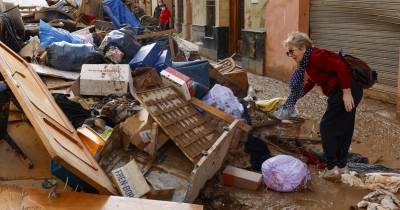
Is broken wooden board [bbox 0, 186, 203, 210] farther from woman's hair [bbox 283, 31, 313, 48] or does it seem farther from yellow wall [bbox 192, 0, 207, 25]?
yellow wall [bbox 192, 0, 207, 25]

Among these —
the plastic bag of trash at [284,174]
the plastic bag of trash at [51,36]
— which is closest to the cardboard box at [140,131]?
the plastic bag of trash at [284,174]

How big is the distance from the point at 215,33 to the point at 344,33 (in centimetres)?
567

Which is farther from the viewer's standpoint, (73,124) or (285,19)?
(285,19)

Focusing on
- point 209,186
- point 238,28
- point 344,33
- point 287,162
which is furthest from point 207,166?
point 238,28

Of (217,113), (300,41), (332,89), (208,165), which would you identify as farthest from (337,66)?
(217,113)

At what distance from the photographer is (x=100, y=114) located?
16.0ft

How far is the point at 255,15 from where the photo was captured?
1101 cm

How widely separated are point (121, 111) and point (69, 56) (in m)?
1.71

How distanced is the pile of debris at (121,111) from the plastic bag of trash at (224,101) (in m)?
0.01

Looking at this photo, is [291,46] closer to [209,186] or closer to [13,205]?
[209,186]

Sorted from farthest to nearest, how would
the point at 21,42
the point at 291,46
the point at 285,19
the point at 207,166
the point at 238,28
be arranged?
the point at 238,28 < the point at 285,19 < the point at 21,42 < the point at 291,46 < the point at 207,166

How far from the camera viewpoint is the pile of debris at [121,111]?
340 centimetres

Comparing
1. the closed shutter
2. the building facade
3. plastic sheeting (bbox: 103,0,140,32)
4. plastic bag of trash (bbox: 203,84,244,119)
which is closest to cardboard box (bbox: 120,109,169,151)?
plastic bag of trash (bbox: 203,84,244,119)

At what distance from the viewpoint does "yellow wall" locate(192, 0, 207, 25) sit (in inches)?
581
